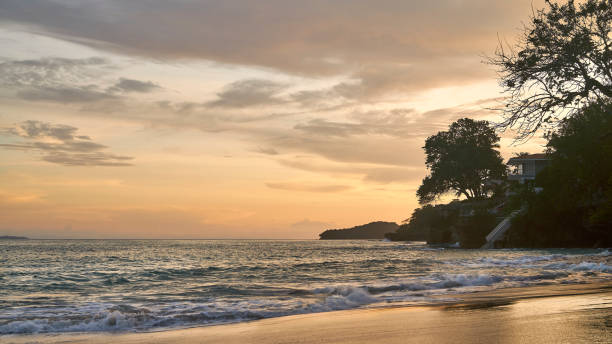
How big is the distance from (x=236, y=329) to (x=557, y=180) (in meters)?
47.2

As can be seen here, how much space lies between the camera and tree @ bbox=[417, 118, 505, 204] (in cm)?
8756

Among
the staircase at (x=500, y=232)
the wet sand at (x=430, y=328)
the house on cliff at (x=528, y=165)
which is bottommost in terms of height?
the wet sand at (x=430, y=328)

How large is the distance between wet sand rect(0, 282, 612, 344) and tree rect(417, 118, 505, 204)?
80.6 meters

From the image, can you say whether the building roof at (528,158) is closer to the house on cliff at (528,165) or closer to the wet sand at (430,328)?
the house on cliff at (528,165)

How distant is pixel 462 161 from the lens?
8712cm

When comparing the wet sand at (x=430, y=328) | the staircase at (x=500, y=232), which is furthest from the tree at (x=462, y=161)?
the wet sand at (x=430, y=328)

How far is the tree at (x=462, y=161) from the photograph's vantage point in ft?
287

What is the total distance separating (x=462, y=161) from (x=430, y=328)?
84.0 m

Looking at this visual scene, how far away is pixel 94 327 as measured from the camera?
992 centimetres

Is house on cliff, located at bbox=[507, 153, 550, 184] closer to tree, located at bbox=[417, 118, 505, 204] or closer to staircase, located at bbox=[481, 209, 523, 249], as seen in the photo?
tree, located at bbox=[417, 118, 505, 204]

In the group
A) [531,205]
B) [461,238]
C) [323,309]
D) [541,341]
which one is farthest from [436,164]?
[541,341]

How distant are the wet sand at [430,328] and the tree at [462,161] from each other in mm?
80598

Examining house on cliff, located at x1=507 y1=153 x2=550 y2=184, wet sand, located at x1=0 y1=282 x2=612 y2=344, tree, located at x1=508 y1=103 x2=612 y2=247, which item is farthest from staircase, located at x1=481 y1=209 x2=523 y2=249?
wet sand, located at x1=0 y1=282 x2=612 y2=344

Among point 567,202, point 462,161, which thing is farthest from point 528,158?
point 567,202
